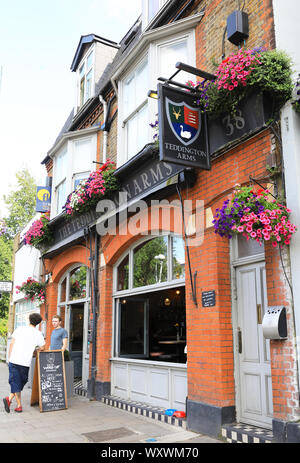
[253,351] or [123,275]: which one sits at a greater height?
[123,275]

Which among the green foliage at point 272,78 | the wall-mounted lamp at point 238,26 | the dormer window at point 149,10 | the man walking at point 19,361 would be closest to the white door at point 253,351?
the green foliage at point 272,78

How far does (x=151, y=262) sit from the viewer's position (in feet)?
26.7

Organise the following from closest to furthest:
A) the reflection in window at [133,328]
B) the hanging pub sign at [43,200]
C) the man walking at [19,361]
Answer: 1. the man walking at [19,361]
2. the reflection in window at [133,328]
3. the hanging pub sign at [43,200]

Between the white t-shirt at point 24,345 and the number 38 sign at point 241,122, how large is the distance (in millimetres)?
4739

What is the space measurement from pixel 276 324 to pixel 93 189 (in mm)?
5425

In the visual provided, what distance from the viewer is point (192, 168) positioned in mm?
6410

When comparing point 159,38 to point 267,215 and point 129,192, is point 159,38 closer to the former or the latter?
point 129,192

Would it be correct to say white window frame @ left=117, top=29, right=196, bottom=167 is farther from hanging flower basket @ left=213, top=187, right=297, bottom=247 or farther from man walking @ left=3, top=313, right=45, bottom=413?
man walking @ left=3, top=313, right=45, bottom=413

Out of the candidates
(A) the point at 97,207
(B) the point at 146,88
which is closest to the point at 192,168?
(B) the point at 146,88

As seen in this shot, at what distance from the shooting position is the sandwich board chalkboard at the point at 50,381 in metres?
7.74

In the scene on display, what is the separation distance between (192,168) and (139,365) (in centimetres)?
401

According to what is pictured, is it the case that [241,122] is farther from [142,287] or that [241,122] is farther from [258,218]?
[142,287]

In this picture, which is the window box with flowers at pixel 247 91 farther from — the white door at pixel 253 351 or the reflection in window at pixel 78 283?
the reflection in window at pixel 78 283

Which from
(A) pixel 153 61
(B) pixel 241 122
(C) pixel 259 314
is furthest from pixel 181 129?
(C) pixel 259 314
